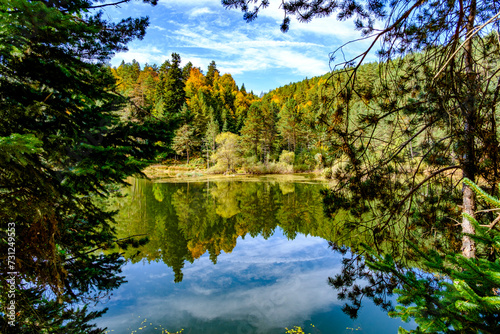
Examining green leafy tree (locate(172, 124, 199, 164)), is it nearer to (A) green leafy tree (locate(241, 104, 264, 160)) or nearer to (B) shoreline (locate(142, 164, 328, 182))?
(B) shoreline (locate(142, 164, 328, 182))

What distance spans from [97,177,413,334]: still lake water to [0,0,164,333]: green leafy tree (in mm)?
2176

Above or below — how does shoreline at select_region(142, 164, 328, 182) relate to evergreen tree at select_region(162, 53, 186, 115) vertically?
below

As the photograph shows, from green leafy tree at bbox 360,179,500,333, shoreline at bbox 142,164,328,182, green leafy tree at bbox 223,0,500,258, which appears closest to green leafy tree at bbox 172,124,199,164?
shoreline at bbox 142,164,328,182

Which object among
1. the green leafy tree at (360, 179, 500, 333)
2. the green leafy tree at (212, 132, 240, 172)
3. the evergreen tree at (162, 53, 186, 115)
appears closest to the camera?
the green leafy tree at (360, 179, 500, 333)

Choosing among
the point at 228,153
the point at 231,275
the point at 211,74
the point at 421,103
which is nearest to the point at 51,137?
the point at 421,103

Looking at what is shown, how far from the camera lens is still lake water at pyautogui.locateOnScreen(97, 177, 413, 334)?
4504mm

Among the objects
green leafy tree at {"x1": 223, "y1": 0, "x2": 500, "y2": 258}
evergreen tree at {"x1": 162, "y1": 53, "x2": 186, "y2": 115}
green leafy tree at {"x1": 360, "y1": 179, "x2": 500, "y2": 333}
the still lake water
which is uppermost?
evergreen tree at {"x1": 162, "y1": 53, "x2": 186, "y2": 115}

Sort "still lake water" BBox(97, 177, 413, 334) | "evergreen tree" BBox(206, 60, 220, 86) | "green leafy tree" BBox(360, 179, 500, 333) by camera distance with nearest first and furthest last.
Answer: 1. "green leafy tree" BBox(360, 179, 500, 333)
2. "still lake water" BBox(97, 177, 413, 334)
3. "evergreen tree" BBox(206, 60, 220, 86)

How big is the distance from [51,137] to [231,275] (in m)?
5.39

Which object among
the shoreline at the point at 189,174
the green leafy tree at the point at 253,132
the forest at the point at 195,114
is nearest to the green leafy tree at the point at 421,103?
the forest at the point at 195,114

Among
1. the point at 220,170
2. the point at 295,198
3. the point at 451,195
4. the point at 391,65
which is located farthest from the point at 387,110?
the point at 220,170

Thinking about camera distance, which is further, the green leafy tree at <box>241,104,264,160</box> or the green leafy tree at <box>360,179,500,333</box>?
the green leafy tree at <box>241,104,264,160</box>

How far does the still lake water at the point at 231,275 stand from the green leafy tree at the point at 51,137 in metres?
2.18

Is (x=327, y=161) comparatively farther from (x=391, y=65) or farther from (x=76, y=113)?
(x=76, y=113)
